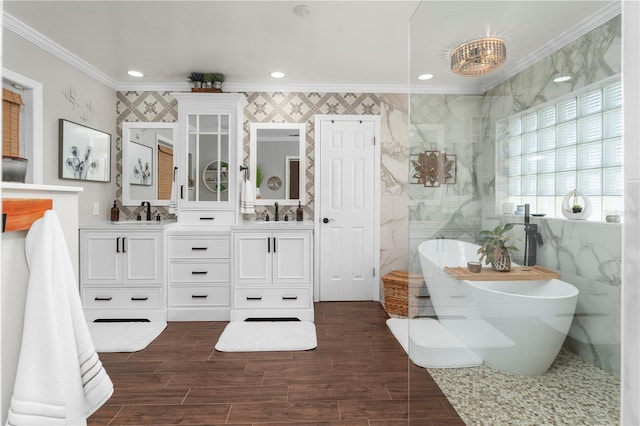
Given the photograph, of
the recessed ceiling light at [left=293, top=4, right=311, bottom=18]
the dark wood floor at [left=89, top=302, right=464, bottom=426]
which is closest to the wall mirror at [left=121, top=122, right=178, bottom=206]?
the dark wood floor at [left=89, top=302, right=464, bottom=426]

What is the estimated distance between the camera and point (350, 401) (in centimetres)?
200

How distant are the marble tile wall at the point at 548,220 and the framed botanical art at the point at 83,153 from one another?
322 centimetres

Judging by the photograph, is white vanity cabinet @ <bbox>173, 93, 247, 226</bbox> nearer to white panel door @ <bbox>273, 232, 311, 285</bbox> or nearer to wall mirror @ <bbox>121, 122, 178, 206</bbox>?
wall mirror @ <bbox>121, 122, 178, 206</bbox>

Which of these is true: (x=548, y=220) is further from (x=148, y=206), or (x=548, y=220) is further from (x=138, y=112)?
(x=138, y=112)

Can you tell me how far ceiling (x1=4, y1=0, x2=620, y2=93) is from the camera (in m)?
1.18

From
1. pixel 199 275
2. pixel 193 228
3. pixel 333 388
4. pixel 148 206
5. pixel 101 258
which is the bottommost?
pixel 333 388

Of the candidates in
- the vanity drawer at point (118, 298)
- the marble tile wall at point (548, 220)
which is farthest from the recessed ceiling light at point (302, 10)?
the vanity drawer at point (118, 298)

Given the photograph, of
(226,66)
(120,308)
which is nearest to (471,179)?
(226,66)

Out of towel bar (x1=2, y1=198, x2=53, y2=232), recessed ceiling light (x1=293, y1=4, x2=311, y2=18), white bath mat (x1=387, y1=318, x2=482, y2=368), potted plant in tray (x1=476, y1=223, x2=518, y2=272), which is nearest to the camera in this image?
towel bar (x1=2, y1=198, x2=53, y2=232)

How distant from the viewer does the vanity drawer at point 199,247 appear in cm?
336

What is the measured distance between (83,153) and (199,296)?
1.80m

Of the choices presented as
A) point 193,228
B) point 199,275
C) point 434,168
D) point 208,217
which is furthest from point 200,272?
point 434,168

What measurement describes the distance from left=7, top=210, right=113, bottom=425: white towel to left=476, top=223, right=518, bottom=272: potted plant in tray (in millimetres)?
1196

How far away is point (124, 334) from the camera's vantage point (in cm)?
294
